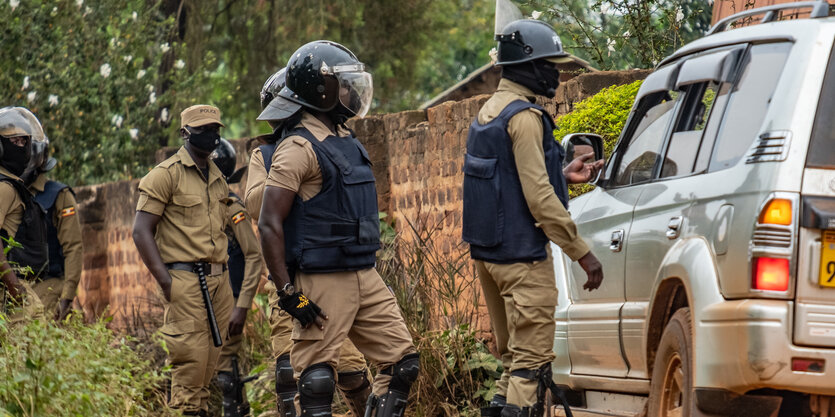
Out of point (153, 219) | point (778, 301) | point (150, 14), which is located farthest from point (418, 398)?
point (150, 14)

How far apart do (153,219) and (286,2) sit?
1326 cm

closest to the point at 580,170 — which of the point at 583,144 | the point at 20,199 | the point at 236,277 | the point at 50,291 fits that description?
the point at 583,144

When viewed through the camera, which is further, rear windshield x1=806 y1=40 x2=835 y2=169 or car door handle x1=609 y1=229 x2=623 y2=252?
car door handle x1=609 y1=229 x2=623 y2=252

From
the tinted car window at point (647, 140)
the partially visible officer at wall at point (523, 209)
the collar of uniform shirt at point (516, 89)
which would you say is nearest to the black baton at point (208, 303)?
the partially visible officer at wall at point (523, 209)

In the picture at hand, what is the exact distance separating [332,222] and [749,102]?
202 centimetres

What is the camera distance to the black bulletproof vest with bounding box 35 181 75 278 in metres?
9.33

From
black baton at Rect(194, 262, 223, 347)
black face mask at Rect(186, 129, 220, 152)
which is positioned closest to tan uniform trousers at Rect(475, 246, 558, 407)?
black baton at Rect(194, 262, 223, 347)

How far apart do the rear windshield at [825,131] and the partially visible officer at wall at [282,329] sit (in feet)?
8.34

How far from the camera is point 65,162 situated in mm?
18297

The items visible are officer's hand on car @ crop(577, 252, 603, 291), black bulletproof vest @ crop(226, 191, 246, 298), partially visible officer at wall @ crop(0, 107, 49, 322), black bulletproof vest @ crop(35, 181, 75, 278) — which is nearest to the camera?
officer's hand on car @ crop(577, 252, 603, 291)

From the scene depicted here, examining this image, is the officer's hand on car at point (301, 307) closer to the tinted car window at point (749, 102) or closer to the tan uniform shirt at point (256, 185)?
the tan uniform shirt at point (256, 185)

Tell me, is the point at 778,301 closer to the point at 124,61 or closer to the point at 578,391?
the point at 578,391

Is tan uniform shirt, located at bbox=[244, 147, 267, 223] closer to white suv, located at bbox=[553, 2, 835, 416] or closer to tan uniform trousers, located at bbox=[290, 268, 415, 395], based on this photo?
tan uniform trousers, located at bbox=[290, 268, 415, 395]

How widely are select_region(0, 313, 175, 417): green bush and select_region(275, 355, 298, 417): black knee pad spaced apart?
5.87 feet
